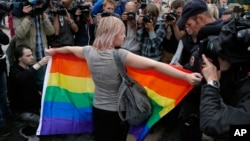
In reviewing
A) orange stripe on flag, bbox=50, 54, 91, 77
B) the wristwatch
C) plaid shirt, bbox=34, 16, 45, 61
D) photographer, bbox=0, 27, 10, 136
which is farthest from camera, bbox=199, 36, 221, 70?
plaid shirt, bbox=34, 16, 45, 61

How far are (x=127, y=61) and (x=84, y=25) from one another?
3.15 metres

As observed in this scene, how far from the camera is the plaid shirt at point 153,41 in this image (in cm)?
457

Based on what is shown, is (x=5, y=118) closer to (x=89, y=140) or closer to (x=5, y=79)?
(x=5, y=79)

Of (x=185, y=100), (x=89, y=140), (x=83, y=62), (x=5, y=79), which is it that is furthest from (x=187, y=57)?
(x=5, y=79)

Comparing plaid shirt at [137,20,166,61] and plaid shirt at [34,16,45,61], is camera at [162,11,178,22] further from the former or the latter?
plaid shirt at [34,16,45,61]

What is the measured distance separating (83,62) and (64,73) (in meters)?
0.32

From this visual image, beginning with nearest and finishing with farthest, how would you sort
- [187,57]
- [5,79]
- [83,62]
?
[83,62] → [187,57] → [5,79]

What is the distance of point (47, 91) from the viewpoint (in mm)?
3541

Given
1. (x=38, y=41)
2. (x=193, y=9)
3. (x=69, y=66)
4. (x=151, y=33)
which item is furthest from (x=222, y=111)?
(x=38, y=41)

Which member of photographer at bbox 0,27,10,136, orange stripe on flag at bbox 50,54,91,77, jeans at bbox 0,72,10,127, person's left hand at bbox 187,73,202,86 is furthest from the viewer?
jeans at bbox 0,72,10,127

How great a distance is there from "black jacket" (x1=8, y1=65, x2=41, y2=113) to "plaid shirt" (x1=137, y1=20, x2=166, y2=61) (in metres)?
1.61

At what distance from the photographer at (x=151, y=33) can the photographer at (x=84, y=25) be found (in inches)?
44.6

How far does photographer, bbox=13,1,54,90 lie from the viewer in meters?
4.57

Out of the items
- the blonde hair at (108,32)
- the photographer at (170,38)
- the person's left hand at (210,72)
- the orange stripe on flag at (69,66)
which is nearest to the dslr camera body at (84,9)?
the photographer at (170,38)
